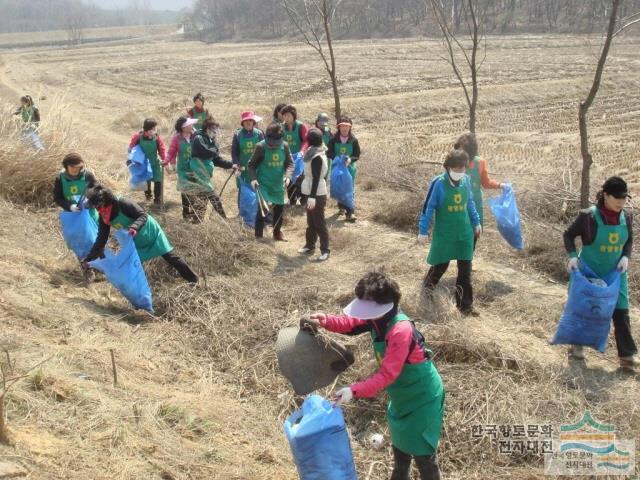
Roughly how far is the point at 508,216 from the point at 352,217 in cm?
250

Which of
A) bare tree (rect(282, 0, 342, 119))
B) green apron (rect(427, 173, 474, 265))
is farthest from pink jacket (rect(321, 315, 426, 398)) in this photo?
bare tree (rect(282, 0, 342, 119))

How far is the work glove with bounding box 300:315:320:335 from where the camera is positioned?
323cm

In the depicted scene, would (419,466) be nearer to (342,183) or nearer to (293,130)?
(342,183)

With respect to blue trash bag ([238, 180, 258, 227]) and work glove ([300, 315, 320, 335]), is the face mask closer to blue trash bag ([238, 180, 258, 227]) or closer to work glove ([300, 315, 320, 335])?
work glove ([300, 315, 320, 335])

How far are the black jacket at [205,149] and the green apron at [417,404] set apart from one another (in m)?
5.26

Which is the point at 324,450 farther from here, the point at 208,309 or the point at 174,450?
the point at 208,309

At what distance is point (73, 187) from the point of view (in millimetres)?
6312

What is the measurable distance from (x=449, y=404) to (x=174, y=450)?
62.5 inches

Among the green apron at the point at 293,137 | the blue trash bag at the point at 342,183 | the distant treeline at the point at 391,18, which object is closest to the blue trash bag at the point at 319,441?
the blue trash bag at the point at 342,183

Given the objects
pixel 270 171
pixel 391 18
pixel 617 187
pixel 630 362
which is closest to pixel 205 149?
pixel 270 171

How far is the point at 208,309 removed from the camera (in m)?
5.31

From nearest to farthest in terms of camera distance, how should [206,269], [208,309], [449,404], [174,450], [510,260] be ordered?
[174,450], [449,404], [208,309], [206,269], [510,260]

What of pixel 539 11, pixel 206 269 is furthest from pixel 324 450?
pixel 539 11

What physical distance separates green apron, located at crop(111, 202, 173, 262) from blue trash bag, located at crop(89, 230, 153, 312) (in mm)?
141
